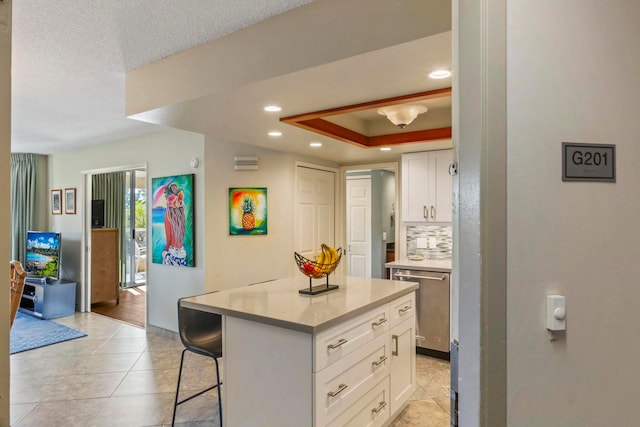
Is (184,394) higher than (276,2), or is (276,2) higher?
(276,2)

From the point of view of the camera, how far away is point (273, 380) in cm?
191

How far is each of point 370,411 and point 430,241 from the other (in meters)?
2.53

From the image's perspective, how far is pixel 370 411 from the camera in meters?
2.22

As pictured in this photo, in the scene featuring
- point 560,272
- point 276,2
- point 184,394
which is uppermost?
point 276,2

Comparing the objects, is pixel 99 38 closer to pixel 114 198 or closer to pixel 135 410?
pixel 135 410

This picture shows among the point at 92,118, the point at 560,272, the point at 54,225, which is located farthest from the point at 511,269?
the point at 54,225

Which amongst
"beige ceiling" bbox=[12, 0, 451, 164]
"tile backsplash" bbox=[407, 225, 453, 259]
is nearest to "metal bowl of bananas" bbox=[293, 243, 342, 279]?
"beige ceiling" bbox=[12, 0, 451, 164]

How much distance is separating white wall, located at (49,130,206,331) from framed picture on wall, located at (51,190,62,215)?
1.31 ft

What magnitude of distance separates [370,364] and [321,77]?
166cm

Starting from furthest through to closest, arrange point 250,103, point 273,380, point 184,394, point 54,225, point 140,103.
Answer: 1. point 54,225
2. point 184,394
3. point 140,103
4. point 250,103
5. point 273,380

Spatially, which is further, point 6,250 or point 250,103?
point 250,103

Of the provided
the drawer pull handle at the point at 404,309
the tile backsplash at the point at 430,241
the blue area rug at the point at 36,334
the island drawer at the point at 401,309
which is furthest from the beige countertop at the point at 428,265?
the blue area rug at the point at 36,334

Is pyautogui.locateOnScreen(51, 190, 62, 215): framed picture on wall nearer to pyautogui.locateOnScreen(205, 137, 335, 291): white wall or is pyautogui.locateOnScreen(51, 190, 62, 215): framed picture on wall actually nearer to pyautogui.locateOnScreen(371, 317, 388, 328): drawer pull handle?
pyautogui.locateOnScreen(205, 137, 335, 291): white wall

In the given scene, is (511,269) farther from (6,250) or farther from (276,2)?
(276,2)
